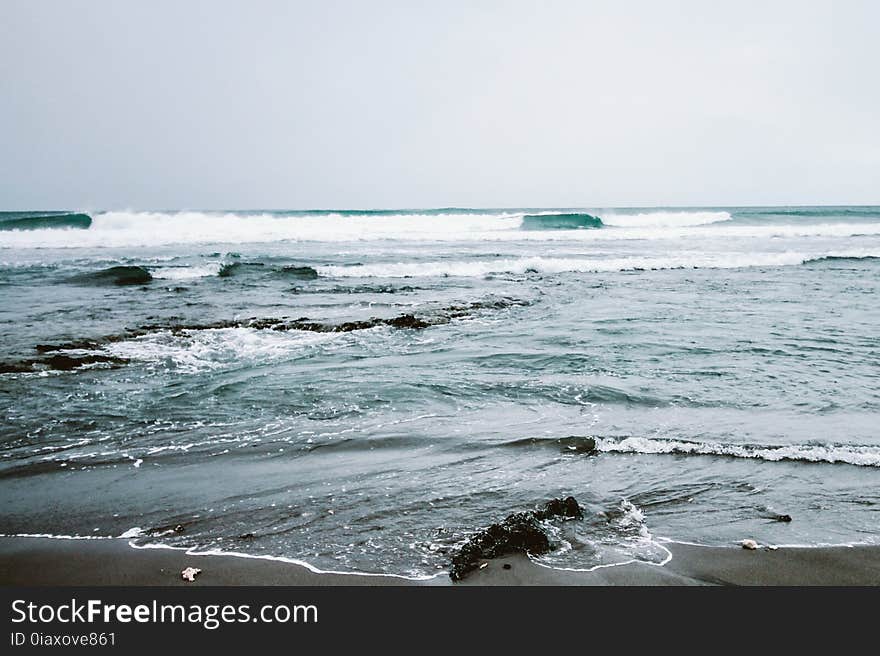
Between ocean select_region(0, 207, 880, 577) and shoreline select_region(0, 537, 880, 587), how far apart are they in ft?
0.31

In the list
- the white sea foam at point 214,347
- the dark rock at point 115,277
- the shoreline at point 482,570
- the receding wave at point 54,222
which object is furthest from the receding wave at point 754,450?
the receding wave at point 54,222

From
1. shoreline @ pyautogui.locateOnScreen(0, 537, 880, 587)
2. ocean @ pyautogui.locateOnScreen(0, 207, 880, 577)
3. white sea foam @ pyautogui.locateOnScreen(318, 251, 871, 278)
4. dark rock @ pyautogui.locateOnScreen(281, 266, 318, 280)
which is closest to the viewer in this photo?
shoreline @ pyautogui.locateOnScreen(0, 537, 880, 587)

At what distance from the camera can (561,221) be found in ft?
159

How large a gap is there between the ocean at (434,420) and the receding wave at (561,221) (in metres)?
34.4

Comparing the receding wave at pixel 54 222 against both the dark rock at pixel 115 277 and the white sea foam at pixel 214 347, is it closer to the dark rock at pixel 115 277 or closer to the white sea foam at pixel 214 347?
the dark rock at pixel 115 277

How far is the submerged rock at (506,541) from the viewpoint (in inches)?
110

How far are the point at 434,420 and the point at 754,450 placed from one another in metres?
2.41

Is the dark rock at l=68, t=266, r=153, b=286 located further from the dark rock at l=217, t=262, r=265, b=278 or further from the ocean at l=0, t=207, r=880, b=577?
the ocean at l=0, t=207, r=880, b=577

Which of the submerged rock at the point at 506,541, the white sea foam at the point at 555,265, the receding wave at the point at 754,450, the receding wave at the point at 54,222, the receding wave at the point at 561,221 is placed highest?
the receding wave at the point at 561,221

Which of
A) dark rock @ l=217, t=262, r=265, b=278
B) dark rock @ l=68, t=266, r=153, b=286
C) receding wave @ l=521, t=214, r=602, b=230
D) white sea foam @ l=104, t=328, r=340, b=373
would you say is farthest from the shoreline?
receding wave @ l=521, t=214, r=602, b=230

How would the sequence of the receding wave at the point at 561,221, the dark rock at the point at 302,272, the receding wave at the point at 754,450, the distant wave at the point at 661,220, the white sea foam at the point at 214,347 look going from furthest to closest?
the distant wave at the point at 661,220
the receding wave at the point at 561,221
the dark rock at the point at 302,272
the white sea foam at the point at 214,347
the receding wave at the point at 754,450

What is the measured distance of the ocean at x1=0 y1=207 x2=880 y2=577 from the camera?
3.25 metres

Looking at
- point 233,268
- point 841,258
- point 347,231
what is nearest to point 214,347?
point 233,268

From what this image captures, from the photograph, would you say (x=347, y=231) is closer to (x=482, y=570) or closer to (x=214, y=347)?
(x=214, y=347)
